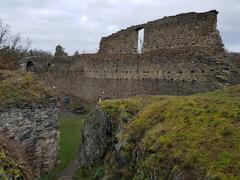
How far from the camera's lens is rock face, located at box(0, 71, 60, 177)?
1203 centimetres

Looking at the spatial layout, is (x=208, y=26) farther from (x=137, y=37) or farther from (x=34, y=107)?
(x=34, y=107)

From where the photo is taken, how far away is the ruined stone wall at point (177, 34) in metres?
18.2

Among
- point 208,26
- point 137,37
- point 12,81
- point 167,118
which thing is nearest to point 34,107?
point 12,81

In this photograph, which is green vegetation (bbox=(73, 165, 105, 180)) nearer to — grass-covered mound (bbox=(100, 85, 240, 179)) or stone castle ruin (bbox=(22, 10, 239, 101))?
grass-covered mound (bbox=(100, 85, 240, 179))

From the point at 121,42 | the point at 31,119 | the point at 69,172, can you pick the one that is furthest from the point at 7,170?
the point at 121,42

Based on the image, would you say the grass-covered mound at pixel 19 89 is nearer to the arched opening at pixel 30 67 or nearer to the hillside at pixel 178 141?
the hillside at pixel 178 141

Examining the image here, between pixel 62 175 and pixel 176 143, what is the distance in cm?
775

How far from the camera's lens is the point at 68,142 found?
17.5 meters

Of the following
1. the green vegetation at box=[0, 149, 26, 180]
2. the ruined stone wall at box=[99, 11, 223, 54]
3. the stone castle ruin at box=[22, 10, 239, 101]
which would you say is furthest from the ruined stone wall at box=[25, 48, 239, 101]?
the green vegetation at box=[0, 149, 26, 180]

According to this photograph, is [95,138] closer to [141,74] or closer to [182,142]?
[182,142]

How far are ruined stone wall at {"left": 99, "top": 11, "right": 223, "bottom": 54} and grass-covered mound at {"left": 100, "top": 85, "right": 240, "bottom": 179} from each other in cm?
819

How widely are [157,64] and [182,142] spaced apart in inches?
486

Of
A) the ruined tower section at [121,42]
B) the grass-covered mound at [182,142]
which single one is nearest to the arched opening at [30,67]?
the ruined tower section at [121,42]

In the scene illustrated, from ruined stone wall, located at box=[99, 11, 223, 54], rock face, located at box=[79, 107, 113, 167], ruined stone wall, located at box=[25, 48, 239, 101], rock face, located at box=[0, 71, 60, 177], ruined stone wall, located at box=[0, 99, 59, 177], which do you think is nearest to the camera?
rock face, located at box=[79, 107, 113, 167]
